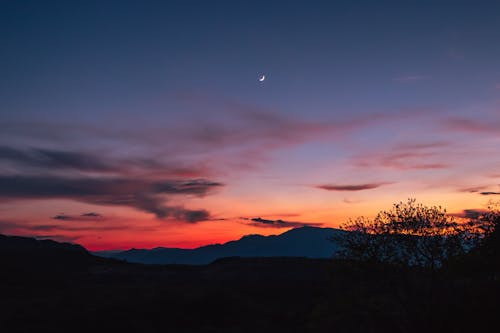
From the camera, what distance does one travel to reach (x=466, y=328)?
103 ft

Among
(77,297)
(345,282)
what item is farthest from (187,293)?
(345,282)

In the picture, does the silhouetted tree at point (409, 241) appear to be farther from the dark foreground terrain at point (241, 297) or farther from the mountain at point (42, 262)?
the mountain at point (42, 262)

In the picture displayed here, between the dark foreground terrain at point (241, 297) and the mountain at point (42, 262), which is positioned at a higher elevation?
the mountain at point (42, 262)

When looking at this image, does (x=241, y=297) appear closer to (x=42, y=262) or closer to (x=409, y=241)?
(x=409, y=241)

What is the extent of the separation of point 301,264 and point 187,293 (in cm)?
5677

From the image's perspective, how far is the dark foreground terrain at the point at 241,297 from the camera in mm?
34344

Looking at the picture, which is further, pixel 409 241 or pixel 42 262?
pixel 42 262

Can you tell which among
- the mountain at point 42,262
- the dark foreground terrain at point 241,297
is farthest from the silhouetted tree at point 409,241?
the mountain at point 42,262

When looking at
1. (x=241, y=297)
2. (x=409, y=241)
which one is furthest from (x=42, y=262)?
(x=409, y=241)

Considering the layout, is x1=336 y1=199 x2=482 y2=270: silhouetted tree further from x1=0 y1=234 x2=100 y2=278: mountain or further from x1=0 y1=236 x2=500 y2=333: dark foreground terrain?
x1=0 y1=234 x2=100 y2=278: mountain

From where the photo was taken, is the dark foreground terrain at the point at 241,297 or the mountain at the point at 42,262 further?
the mountain at the point at 42,262

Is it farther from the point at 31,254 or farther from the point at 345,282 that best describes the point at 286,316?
the point at 31,254

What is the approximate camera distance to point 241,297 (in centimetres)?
7969

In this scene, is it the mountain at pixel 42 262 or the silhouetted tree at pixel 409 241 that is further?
the mountain at pixel 42 262
